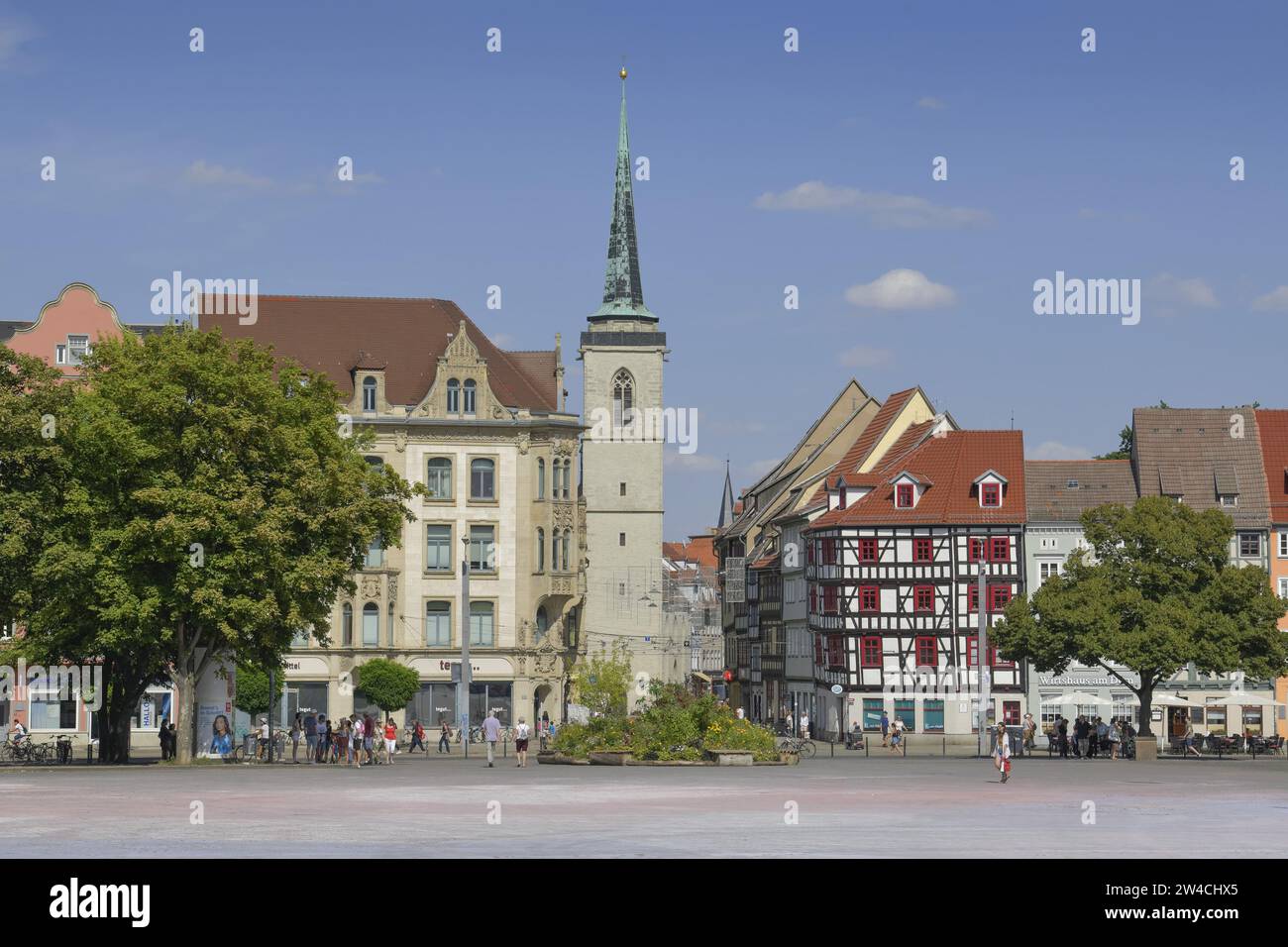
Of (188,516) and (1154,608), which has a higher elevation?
(188,516)

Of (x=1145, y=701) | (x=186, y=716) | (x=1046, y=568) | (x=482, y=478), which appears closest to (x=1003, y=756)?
(x=186, y=716)

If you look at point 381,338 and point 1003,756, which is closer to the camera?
point 1003,756

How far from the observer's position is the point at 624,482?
390 ft

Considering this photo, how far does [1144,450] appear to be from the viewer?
93.6 meters

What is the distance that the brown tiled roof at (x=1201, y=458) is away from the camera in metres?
91.6

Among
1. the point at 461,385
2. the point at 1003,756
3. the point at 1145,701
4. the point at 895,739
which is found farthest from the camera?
the point at 461,385

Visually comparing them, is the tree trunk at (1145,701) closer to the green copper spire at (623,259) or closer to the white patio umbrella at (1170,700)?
the white patio umbrella at (1170,700)

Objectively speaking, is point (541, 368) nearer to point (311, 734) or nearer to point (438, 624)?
point (438, 624)

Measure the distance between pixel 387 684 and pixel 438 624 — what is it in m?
8.65

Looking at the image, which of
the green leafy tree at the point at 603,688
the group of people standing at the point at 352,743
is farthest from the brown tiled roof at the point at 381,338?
the group of people standing at the point at 352,743
